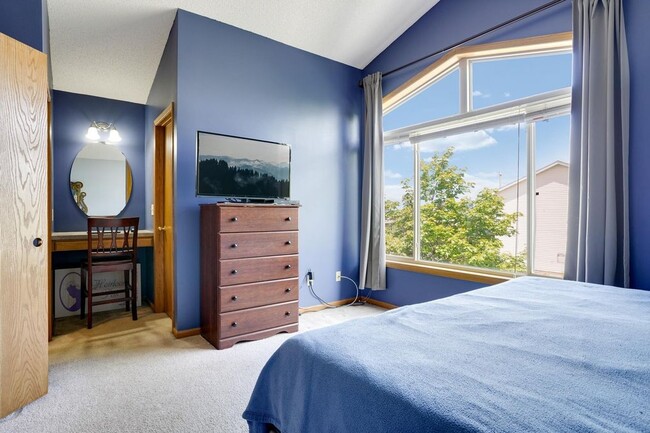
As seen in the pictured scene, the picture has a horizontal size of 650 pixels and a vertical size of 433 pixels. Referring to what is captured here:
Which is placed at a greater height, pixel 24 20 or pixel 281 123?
pixel 24 20

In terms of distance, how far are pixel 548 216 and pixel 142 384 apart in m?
3.18

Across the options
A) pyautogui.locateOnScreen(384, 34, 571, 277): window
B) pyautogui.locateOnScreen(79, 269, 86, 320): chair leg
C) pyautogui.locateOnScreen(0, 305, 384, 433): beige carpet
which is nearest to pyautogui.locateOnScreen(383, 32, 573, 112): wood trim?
pyautogui.locateOnScreen(384, 34, 571, 277): window

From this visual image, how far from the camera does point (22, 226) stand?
6.23 ft

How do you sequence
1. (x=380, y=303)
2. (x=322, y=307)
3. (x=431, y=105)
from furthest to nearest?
(x=380, y=303)
(x=322, y=307)
(x=431, y=105)

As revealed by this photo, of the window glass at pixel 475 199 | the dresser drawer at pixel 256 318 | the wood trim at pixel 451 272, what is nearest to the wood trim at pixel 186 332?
the dresser drawer at pixel 256 318

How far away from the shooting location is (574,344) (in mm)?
1028

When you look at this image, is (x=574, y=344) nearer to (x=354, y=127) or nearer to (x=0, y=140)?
(x=0, y=140)

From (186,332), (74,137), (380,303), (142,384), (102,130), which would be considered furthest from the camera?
(102,130)

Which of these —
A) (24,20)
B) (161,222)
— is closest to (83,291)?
(161,222)

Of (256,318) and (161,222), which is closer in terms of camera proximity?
(256,318)

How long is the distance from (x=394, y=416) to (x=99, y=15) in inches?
141

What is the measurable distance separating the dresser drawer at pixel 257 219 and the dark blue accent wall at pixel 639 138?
241cm

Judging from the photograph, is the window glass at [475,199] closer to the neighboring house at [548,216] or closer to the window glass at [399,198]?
the neighboring house at [548,216]

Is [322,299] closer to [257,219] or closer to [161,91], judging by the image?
[257,219]
